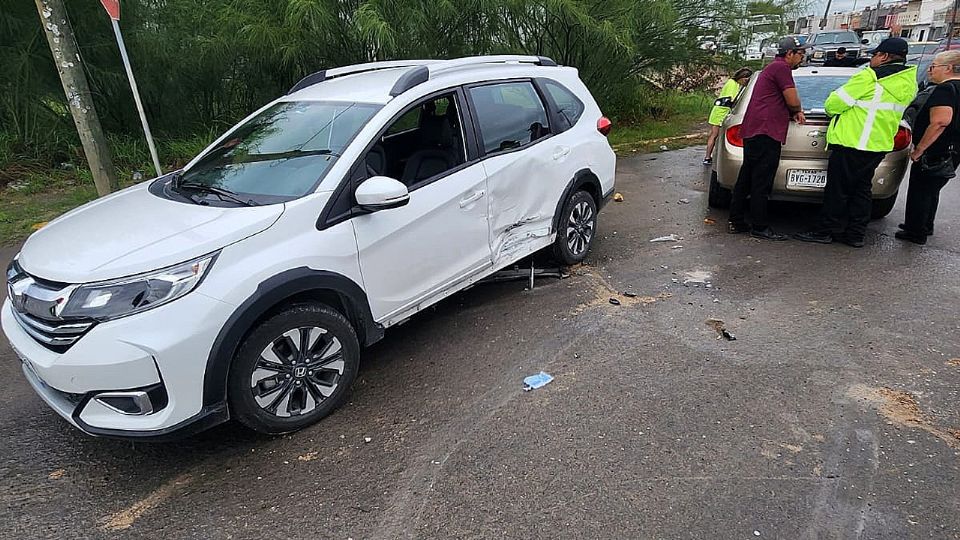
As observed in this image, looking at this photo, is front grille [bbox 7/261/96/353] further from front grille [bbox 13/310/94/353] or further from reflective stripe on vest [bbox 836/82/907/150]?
reflective stripe on vest [bbox 836/82/907/150]

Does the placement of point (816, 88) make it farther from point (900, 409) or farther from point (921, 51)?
point (921, 51)

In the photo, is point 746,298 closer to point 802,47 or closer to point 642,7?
point 802,47

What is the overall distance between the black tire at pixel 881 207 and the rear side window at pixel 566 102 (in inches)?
126

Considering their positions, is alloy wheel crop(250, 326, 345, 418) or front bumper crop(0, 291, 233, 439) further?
alloy wheel crop(250, 326, 345, 418)

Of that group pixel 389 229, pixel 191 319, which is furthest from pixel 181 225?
pixel 389 229

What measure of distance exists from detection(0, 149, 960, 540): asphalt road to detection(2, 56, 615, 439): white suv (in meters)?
0.35

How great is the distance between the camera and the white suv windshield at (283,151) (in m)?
3.23

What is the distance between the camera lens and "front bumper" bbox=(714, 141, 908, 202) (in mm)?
5324

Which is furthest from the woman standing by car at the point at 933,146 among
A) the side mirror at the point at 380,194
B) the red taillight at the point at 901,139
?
the side mirror at the point at 380,194

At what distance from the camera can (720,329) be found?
157 inches

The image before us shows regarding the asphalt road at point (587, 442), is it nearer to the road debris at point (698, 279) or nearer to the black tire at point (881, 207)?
the road debris at point (698, 279)

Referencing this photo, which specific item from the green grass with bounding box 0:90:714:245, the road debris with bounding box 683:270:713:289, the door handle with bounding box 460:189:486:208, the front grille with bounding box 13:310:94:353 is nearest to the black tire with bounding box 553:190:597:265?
the road debris with bounding box 683:270:713:289

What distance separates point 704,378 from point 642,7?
8.31m

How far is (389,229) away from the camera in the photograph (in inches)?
130
